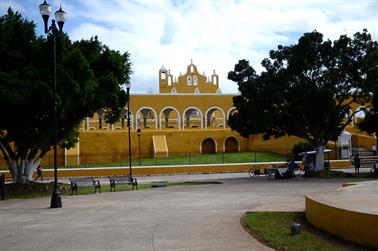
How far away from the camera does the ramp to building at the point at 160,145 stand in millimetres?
49188

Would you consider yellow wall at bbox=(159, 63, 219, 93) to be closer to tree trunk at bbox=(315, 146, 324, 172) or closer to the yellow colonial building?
the yellow colonial building

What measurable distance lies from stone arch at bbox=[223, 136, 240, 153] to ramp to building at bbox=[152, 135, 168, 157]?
23.5 feet

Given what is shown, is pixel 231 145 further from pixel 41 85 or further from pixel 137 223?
pixel 137 223

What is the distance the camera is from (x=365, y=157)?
137 ft

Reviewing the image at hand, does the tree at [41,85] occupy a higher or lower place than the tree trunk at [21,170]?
higher

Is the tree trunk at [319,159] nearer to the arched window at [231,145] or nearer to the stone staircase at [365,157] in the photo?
the stone staircase at [365,157]

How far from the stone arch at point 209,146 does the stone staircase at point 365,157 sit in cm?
1445

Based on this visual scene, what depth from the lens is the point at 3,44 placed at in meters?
21.0

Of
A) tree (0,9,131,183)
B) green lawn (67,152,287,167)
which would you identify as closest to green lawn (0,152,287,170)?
green lawn (67,152,287,167)

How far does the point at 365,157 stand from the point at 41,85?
30462mm

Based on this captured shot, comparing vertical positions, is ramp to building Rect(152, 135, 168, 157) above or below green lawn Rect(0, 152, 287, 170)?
above

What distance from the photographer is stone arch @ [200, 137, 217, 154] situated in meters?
53.3

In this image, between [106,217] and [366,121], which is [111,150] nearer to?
[366,121]

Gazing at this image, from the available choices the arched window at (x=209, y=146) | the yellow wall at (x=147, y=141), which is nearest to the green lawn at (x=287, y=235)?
the yellow wall at (x=147, y=141)
